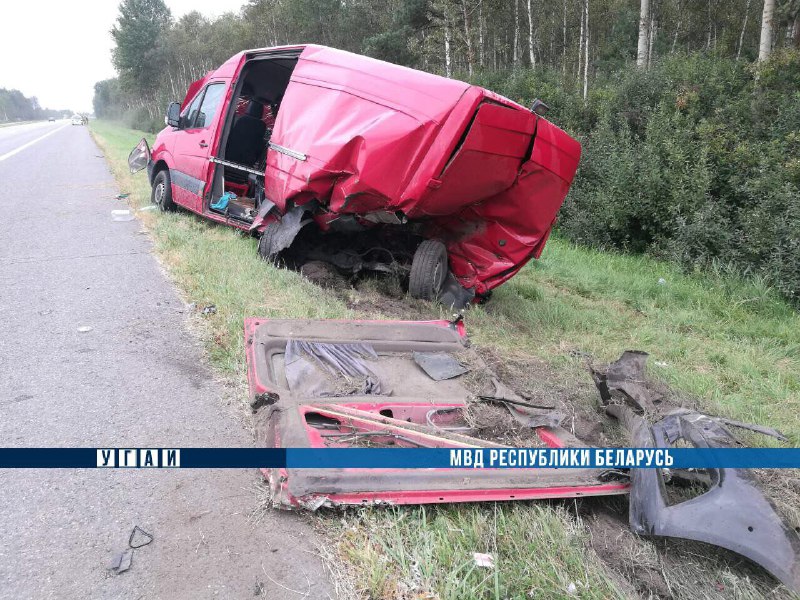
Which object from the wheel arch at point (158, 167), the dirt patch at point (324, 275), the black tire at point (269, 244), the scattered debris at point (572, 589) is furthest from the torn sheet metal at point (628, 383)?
the wheel arch at point (158, 167)

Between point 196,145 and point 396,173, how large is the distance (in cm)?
385

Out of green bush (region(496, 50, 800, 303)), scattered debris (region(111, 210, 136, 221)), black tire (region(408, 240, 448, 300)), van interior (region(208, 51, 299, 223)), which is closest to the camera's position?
black tire (region(408, 240, 448, 300))

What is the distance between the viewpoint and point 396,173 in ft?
15.0

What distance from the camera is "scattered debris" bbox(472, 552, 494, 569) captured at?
6.71 feet

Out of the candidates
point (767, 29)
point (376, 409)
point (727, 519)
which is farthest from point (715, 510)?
point (767, 29)

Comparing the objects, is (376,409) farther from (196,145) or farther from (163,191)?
(163,191)

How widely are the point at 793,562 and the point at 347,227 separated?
4.35 m

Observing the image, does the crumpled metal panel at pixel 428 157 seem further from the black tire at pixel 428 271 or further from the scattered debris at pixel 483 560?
the scattered debris at pixel 483 560

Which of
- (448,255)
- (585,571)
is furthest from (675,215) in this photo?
(585,571)

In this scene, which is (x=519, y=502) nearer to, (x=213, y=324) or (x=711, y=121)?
Answer: (x=213, y=324)

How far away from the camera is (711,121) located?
1025cm

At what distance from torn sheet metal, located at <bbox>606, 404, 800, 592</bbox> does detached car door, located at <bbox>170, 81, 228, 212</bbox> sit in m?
6.26

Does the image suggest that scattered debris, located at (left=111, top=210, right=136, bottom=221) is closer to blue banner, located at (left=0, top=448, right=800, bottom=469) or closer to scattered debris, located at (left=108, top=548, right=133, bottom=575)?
blue banner, located at (left=0, top=448, right=800, bottom=469)

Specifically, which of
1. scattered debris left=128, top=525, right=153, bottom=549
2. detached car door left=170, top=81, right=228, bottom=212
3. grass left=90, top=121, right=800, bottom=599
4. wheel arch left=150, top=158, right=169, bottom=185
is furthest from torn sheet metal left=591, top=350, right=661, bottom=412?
wheel arch left=150, top=158, right=169, bottom=185
